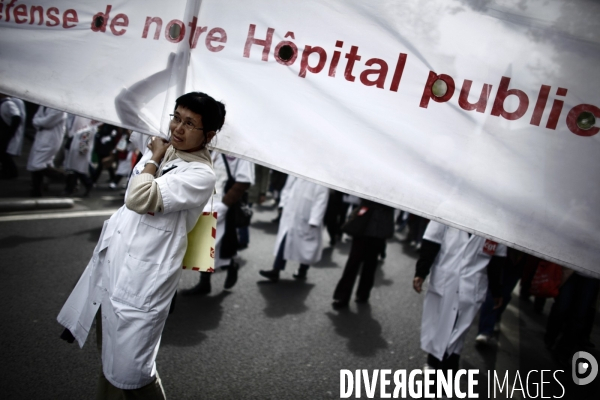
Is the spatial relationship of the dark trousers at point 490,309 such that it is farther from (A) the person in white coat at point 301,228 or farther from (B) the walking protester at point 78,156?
(B) the walking protester at point 78,156

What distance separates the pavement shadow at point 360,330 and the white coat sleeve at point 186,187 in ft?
8.53

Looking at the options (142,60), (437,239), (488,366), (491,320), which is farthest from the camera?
(491,320)

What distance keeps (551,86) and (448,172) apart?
0.47 m

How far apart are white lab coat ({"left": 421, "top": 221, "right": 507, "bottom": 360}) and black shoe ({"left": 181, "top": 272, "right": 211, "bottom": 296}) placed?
92.1 inches

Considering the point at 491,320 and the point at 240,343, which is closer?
the point at 240,343

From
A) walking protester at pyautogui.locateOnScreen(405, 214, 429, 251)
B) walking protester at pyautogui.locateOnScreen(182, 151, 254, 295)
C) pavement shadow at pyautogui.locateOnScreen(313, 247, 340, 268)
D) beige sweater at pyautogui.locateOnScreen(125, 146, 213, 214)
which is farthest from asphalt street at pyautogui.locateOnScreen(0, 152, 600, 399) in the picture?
walking protester at pyautogui.locateOnScreen(405, 214, 429, 251)

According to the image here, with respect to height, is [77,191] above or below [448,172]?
below

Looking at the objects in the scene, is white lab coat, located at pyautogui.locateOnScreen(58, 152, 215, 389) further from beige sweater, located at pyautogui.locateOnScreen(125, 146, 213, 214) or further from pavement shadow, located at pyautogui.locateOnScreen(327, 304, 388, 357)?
pavement shadow, located at pyautogui.locateOnScreen(327, 304, 388, 357)

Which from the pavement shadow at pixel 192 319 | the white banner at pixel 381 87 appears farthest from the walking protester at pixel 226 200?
the white banner at pixel 381 87

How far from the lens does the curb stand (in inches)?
240

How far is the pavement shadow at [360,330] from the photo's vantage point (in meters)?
4.08

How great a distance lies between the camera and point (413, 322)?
4961mm

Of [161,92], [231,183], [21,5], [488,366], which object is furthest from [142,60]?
[488,366]

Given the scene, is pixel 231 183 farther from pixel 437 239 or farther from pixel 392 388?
pixel 392 388
